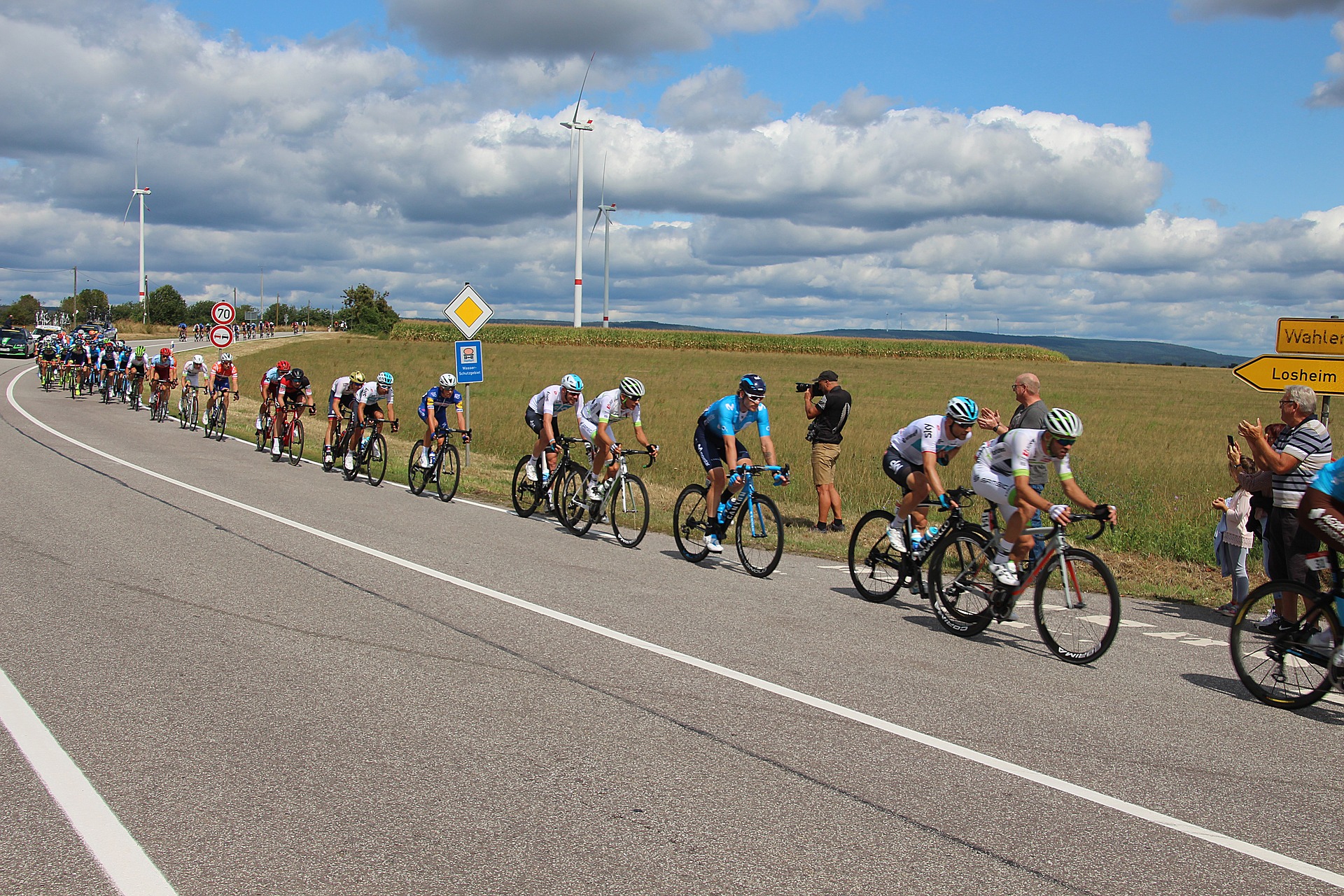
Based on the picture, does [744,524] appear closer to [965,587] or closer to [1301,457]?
[965,587]

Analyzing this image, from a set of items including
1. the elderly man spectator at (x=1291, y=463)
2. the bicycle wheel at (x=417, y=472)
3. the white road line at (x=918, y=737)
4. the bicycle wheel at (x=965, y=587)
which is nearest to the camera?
the white road line at (x=918, y=737)

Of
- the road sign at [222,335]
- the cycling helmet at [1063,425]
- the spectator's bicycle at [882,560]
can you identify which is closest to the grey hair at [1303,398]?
the cycling helmet at [1063,425]

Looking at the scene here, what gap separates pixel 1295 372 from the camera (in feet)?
31.5

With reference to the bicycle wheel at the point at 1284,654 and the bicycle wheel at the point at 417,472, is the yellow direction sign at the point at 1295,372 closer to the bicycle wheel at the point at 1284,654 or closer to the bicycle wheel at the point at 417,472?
the bicycle wheel at the point at 1284,654

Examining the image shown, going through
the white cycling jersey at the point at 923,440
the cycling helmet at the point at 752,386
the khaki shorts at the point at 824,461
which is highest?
the cycling helmet at the point at 752,386

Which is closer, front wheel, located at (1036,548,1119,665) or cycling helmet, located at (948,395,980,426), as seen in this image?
front wheel, located at (1036,548,1119,665)

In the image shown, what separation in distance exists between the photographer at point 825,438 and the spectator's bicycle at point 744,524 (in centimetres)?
239

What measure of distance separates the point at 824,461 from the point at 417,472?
21.1 ft

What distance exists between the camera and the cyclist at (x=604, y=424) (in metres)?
11.5

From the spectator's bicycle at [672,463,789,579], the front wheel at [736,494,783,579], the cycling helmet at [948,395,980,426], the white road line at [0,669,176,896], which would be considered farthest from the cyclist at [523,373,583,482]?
the white road line at [0,669,176,896]

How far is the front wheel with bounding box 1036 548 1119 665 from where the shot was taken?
22.4 ft

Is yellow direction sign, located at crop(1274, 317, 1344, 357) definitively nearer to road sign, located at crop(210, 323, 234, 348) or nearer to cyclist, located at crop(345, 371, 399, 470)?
cyclist, located at crop(345, 371, 399, 470)

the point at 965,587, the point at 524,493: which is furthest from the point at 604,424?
the point at 965,587

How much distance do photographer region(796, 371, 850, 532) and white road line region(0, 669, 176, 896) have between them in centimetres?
898
